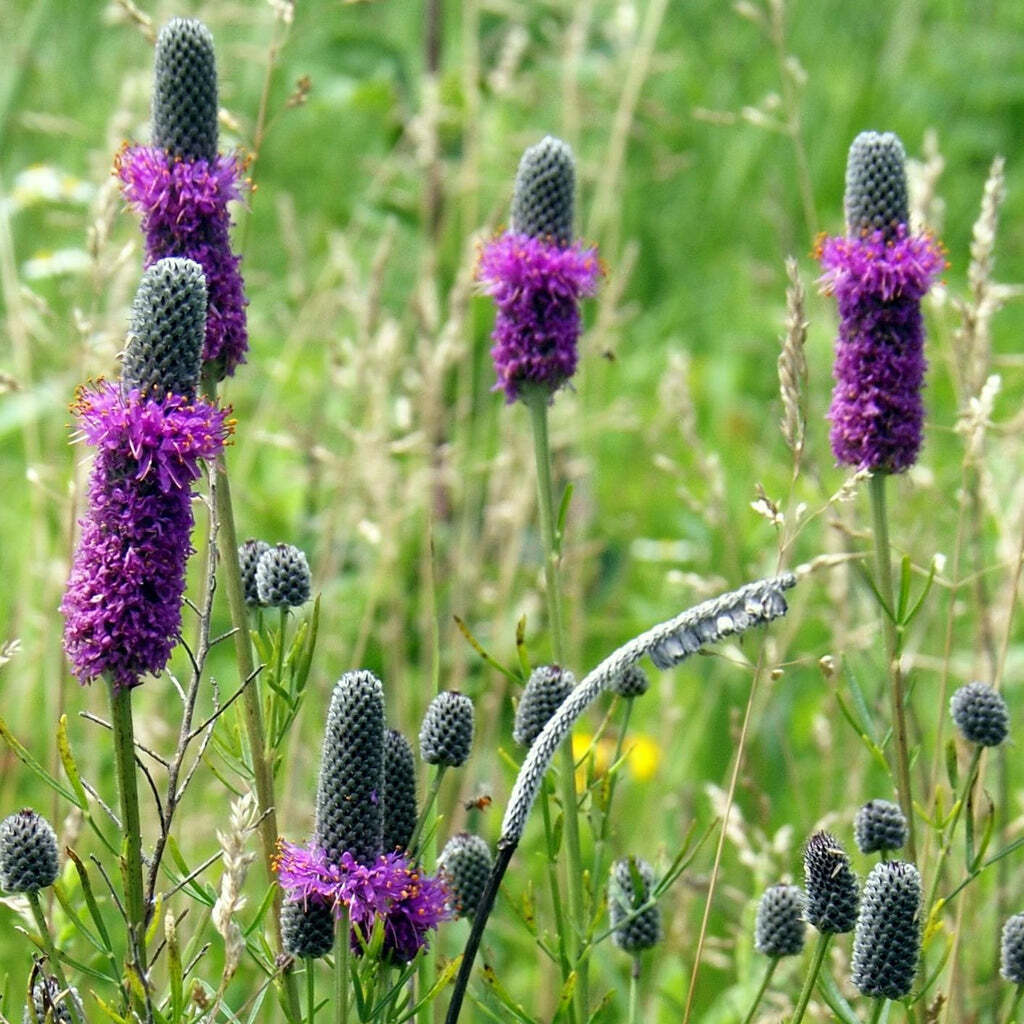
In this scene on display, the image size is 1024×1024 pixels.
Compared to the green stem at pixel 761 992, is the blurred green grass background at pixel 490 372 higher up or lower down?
higher up

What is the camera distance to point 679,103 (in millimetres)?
6793

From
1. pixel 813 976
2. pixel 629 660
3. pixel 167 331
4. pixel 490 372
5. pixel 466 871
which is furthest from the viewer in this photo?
pixel 490 372

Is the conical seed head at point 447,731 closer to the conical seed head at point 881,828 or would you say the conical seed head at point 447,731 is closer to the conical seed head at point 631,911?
the conical seed head at point 631,911

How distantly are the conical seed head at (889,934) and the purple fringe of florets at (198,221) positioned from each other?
107 cm

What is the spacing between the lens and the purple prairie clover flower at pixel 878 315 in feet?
7.50

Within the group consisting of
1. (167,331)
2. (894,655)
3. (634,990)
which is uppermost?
(167,331)

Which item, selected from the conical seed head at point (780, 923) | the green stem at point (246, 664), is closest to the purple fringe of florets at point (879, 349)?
the conical seed head at point (780, 923)

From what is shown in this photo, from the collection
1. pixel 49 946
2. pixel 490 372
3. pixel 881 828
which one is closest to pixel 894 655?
pixel 881 828

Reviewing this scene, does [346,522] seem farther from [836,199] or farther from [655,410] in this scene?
[836,199]

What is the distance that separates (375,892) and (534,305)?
1.03 m

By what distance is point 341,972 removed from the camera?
5.68 ft

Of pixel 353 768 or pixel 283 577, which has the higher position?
pixel 283 577

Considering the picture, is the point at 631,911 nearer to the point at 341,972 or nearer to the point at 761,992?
the point at 761,992

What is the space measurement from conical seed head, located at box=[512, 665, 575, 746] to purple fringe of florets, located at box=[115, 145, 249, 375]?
0.60m
